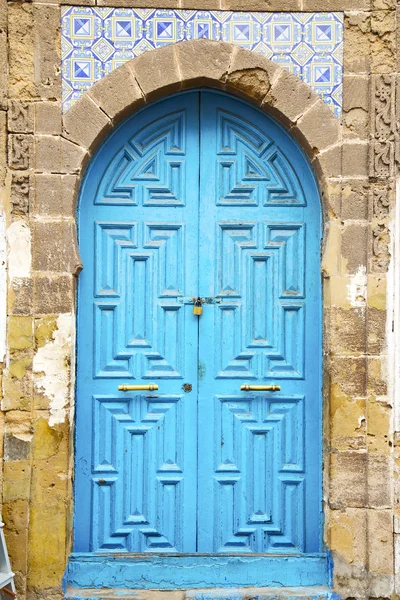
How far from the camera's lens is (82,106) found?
180 inches

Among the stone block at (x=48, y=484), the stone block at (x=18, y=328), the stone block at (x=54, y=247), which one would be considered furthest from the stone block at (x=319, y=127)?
the stone block at (x=48, y=484)

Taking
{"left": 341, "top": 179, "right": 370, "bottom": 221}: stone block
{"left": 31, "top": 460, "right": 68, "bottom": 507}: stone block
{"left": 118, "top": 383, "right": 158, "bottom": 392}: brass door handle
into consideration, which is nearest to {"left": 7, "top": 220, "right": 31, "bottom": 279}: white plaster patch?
{"left": 118, "top": 383, "right": 158, "bottom": 392}: brass door handle

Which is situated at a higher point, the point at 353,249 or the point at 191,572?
the point at 353,249

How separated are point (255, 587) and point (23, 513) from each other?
5.14ft

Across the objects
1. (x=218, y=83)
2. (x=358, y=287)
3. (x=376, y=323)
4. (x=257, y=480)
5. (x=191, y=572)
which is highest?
(x=218, y=83)

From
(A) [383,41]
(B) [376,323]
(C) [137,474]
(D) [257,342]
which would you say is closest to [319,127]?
(A) [383,41]

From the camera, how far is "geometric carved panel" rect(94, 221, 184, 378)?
4.78m

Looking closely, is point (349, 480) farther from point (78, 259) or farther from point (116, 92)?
point (116, 92)

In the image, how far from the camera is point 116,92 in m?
4.59

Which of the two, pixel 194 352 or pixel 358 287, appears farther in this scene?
pixel 194 352

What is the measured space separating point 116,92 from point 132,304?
1.39 metres

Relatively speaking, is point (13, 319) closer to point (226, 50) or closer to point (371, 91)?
point (226, 50)

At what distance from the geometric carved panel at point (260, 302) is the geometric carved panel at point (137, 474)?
58 centimetres

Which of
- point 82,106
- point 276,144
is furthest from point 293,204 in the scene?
point 82,106
